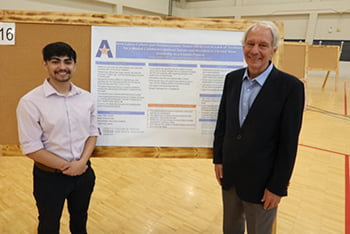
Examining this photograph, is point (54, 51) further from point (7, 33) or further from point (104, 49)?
point (7, 33)

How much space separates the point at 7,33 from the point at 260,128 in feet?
5.06

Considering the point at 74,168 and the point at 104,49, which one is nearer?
the point at 74,168

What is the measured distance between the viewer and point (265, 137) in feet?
3.90

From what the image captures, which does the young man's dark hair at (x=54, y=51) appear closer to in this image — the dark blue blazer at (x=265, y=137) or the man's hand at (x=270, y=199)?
the dark blue blazer at (x=265, y=137)

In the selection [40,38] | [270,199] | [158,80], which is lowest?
[270,199]

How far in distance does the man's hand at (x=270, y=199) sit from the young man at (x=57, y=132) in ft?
3.19

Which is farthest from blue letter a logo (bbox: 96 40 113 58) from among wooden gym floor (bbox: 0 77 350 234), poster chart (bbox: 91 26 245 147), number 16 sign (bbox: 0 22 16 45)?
wooden gym floor (bbox: 0 77 350 234)

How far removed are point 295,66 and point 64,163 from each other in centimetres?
581

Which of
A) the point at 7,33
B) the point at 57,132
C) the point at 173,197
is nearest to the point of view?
the point at 57,132

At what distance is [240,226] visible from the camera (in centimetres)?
155

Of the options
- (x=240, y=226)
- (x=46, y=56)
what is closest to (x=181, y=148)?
(x=240, y=226)

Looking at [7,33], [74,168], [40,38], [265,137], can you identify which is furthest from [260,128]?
[7,33]

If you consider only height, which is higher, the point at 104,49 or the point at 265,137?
the point at 104,49

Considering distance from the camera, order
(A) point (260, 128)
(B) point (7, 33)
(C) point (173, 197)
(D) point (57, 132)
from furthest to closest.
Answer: (C) point (173, 197), (B) point (7, 33), (D) point (57, 132), (A) point (260, 128)
